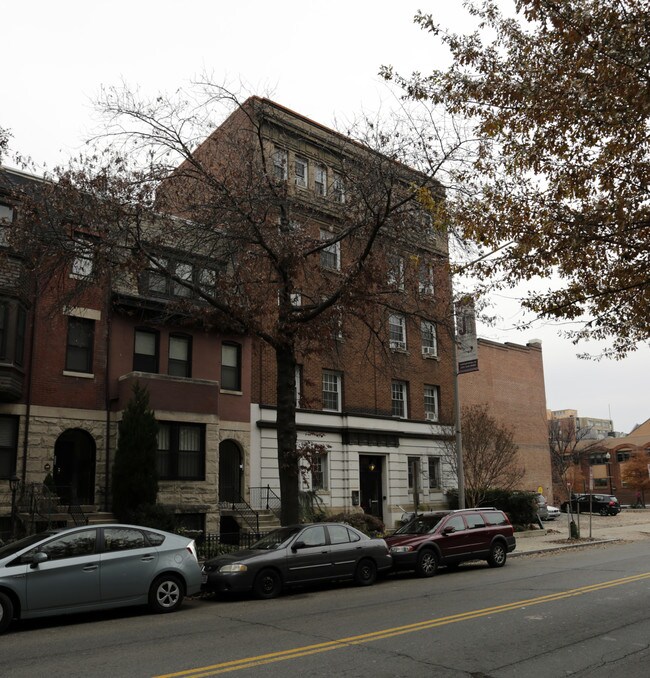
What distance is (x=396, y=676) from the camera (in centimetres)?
702

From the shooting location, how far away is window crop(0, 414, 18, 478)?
19.2m

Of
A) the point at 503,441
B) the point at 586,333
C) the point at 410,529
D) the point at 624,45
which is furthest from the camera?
the point at 503,441

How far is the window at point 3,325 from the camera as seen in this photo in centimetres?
1838

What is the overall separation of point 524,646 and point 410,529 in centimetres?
916

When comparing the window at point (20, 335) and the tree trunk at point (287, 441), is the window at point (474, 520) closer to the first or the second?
the tree trunk at point (287, 441)

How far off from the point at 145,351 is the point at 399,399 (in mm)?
13111

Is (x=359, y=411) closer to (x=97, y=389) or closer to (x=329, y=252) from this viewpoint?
(x=97, y=389)

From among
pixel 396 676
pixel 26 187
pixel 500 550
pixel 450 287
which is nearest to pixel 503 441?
→ pixel 500 550

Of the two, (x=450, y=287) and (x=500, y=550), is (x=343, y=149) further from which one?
(x=500, y=550)

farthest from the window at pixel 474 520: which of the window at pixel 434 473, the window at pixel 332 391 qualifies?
the window at pixel 434 473

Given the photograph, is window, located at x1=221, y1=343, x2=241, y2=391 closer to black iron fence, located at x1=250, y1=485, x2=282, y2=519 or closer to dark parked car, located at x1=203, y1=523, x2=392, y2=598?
black iron fence, located at x1=250, y1=485, x2=282, y2=519

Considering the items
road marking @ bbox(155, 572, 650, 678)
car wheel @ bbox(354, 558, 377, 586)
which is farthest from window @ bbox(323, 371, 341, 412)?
road marking @ bbox(155, 572, 650, 678)

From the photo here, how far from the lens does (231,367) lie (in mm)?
25016

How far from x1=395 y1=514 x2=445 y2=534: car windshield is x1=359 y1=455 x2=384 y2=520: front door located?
11504 mm
